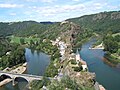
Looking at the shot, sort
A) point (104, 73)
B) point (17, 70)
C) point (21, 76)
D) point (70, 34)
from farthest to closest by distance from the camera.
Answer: point (70, 34)
point (17, 70)
point (104, 73)
point (21, 76)

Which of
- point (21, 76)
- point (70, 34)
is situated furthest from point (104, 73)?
point (70, 34)

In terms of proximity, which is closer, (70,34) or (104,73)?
(104,73)

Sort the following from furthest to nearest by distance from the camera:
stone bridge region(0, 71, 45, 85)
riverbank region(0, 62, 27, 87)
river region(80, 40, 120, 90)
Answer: riverbank region(0, 62, 27, 87)
stone bridge region(0, 71, 45, 85)
river region(80, 40, 120, 90)

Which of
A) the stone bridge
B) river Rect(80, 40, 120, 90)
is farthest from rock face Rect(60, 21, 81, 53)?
the stone bridge

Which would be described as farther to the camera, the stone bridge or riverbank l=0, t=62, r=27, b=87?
riverbank l=0, t=62, r=27, b=87

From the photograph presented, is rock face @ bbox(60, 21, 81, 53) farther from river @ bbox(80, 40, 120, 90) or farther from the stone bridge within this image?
the stone bridge

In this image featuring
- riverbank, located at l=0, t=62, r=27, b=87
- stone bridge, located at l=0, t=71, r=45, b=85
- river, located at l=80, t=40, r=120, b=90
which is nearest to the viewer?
river, located at l=80, t=40, r=120, b=90

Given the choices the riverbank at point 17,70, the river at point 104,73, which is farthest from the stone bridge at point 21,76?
the river at point 104,73

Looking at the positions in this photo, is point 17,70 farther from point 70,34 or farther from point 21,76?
point 70,34

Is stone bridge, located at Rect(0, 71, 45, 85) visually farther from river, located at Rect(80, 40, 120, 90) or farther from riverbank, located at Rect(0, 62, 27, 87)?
river, located at Rect(80, 40, 120, 90)

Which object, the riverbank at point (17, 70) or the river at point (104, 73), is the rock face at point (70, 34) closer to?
the river at point (104, 73)

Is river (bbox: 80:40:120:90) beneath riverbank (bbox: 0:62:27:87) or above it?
above
